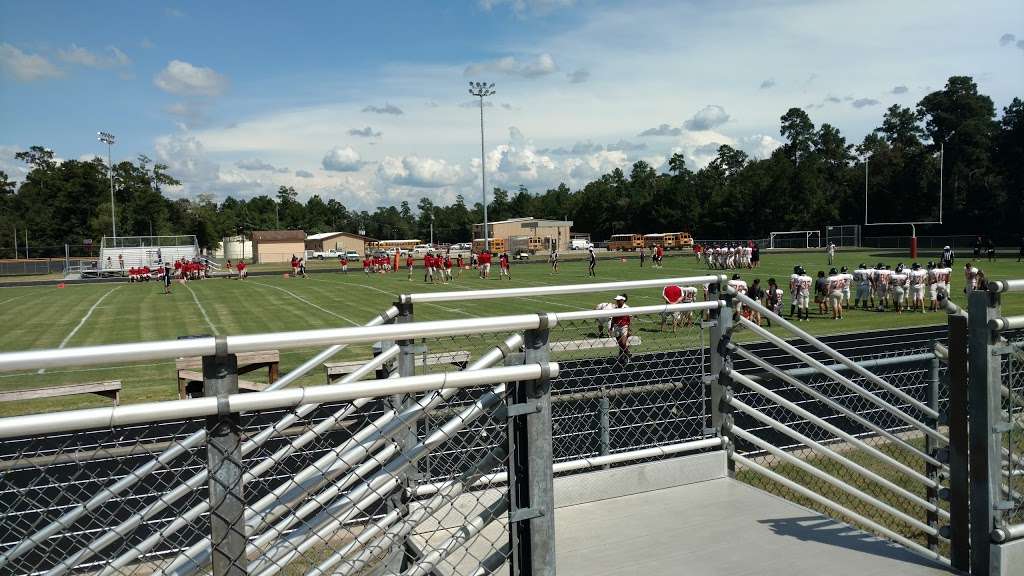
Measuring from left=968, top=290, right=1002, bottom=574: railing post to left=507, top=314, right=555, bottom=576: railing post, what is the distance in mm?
2543

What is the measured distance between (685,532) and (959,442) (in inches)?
59.9

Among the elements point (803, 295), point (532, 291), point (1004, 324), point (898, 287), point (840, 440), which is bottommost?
point (840, 440)

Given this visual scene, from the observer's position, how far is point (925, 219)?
252 feet

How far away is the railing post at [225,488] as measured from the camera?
2139 mm

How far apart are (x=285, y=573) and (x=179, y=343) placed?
3.88 meters

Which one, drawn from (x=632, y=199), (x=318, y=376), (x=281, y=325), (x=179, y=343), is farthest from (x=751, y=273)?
(x=632, y=199)

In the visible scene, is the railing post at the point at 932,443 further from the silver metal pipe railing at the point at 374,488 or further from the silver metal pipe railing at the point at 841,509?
the silver metal pipe railing at the point at 374,488

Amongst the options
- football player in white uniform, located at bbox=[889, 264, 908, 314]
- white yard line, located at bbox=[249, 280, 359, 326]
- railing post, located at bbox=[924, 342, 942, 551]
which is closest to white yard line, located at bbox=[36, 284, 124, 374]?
white yard line, located at bbox=[249, 280, 359, 326]

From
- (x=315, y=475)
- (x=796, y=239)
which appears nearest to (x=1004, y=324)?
(x=315, y=475)

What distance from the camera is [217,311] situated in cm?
2658

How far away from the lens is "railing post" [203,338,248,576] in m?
2.14

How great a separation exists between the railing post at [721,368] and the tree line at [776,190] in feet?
228

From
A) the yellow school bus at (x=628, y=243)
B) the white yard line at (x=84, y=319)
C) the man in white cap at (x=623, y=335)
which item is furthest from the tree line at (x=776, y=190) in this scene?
the man in white cap at (x=623, y=335)

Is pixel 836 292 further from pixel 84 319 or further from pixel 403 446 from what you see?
pixel 84 319
